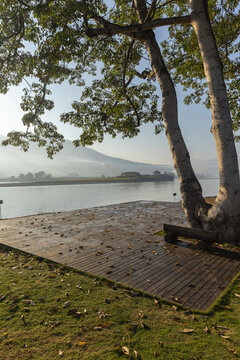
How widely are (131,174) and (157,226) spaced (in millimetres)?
132737

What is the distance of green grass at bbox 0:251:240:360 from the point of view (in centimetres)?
279

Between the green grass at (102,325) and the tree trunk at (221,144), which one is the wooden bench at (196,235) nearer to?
the tree trunk at (221,144)

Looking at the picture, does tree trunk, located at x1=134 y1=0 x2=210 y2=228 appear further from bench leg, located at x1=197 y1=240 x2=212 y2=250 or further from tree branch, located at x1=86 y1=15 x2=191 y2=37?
bench leg, located at x1=197 y1=240 x2=212 y2=250

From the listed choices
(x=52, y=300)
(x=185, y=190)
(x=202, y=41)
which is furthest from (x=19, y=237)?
(x=202, y=41)

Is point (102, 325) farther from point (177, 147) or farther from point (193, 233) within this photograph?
point (177, 147)

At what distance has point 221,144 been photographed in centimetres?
701

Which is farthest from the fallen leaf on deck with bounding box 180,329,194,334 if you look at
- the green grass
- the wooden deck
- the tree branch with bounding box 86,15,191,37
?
the tree branch with bounding box 86,15,191,37

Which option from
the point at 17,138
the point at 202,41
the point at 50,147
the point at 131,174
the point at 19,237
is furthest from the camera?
the point at 131,174

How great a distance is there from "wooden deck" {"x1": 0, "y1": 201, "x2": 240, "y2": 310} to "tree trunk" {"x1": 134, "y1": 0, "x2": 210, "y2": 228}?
4.33ft

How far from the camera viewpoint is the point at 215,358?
265cm

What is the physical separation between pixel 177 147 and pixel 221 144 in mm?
1459

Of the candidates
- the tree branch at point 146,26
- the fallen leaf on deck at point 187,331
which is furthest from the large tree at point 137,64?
the fallen leaf on deck at point 187,331

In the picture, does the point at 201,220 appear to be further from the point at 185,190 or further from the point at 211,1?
the point at 211,1

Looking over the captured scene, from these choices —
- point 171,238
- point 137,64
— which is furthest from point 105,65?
point 171,238
